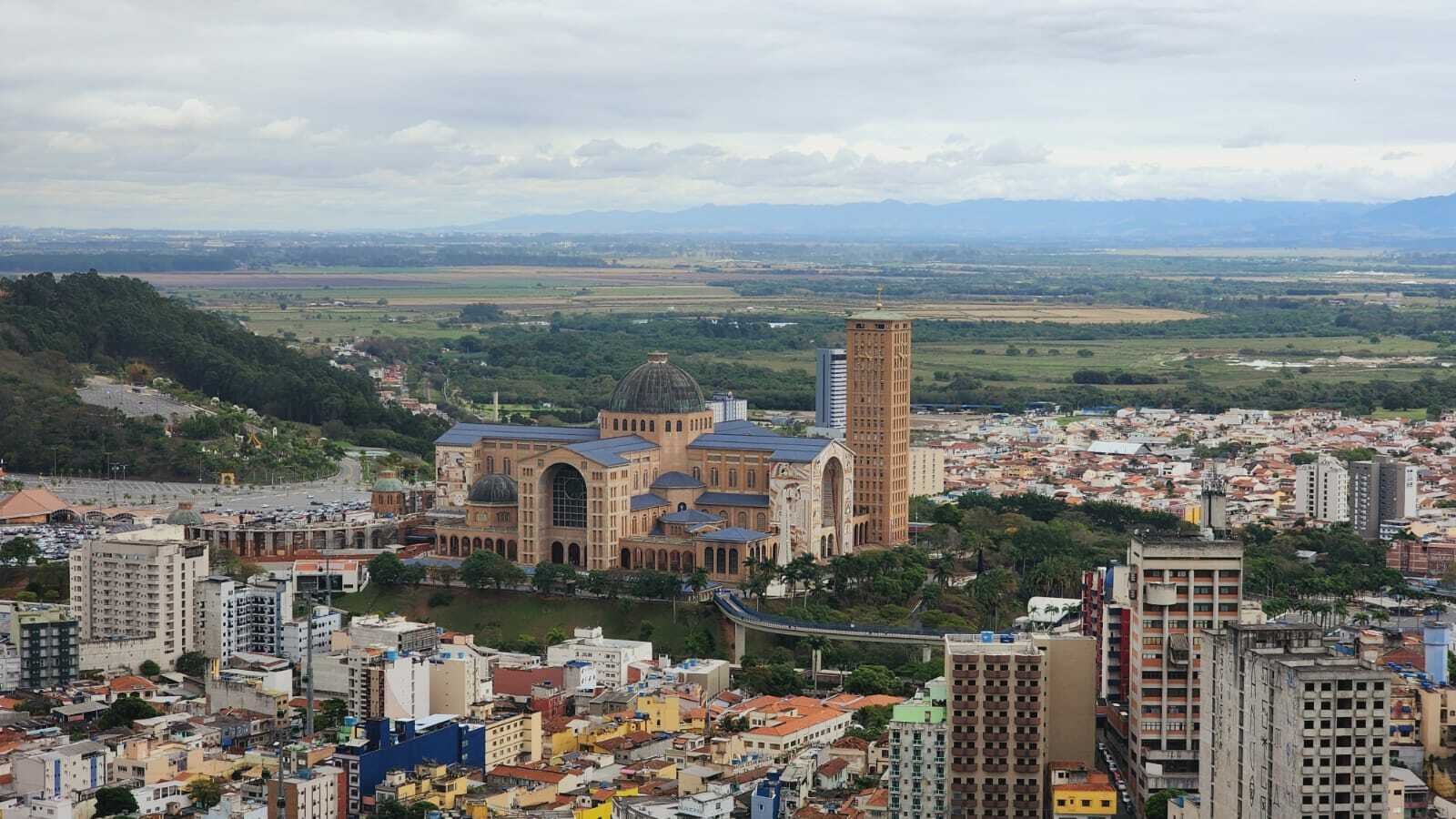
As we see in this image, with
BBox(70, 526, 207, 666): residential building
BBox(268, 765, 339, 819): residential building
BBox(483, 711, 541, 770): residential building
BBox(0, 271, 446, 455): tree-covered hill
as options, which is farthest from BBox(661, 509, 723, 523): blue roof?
BBox(0, 271, 446, 455): tree-covered hill

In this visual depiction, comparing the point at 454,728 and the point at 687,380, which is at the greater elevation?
the point at 687,380

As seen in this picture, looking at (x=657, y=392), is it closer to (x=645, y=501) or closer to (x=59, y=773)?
(x=645, y=501)

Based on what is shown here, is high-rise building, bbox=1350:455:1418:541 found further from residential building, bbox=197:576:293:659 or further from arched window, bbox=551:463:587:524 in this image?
residential building, bbox=197:576:293:659

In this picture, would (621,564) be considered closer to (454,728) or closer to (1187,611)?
(454,728)

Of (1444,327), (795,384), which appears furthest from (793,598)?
(1444,327)

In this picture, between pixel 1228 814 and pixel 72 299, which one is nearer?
pixel 1228 814

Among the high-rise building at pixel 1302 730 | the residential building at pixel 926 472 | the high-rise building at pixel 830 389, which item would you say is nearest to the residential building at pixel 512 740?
the high-rise building at pixel 1302 730
